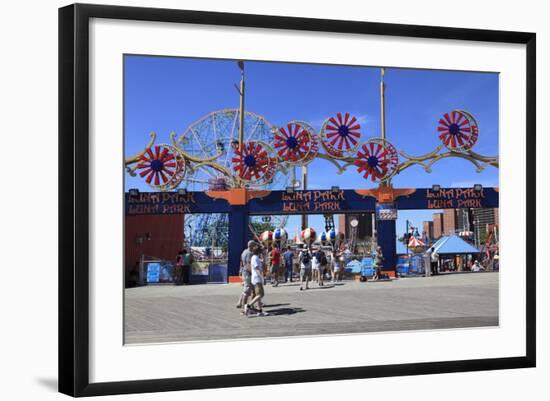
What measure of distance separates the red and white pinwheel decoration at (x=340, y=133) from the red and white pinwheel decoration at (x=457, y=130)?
5.82 ft

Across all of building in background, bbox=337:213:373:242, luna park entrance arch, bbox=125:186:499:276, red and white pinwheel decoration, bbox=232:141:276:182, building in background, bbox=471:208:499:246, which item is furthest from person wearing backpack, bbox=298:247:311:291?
building in background, bbox=471:208:499:246

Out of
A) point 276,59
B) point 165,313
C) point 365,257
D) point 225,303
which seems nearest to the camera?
point 276,59

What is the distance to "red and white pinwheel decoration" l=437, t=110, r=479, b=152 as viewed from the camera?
1396cm

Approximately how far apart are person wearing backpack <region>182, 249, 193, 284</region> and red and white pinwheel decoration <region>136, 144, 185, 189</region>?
5.37ft

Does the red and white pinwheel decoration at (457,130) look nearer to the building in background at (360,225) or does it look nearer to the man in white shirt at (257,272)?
the building in background at (360,225)

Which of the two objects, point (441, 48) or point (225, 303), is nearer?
point (441, 48)

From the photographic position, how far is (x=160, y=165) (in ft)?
46.1

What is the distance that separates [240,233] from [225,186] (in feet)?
3.72

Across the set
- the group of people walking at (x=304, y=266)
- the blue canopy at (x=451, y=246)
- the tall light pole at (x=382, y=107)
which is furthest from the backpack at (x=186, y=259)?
the blue canopy at (x=451, y=246)

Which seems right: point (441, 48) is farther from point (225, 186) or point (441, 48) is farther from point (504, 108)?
point (225, 186)

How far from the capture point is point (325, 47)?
26.4 ft

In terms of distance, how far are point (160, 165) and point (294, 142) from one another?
288cm

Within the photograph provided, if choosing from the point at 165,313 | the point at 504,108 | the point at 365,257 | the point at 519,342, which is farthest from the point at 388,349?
the point at 365,257

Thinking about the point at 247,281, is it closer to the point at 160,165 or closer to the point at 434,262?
the point at 160,165
